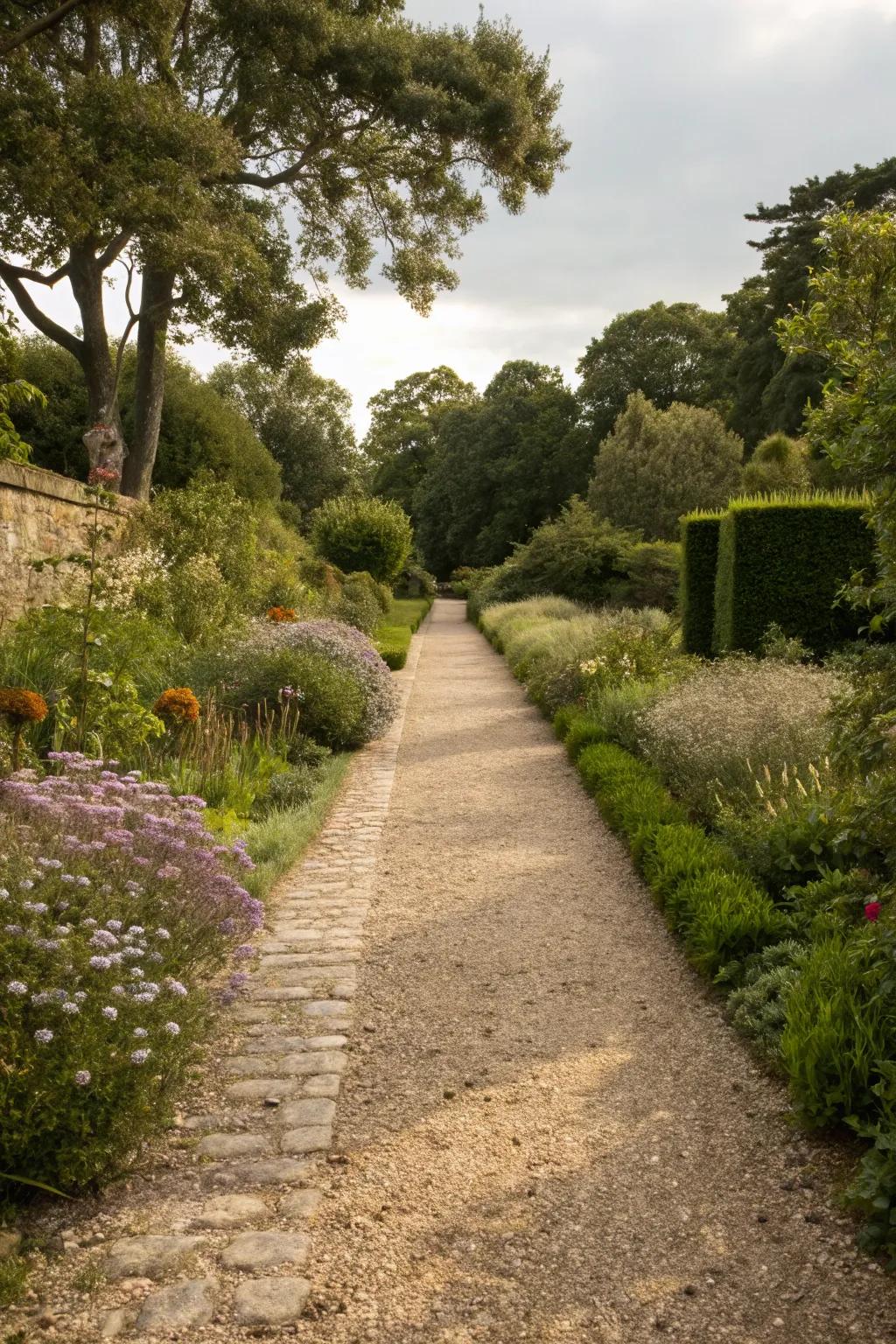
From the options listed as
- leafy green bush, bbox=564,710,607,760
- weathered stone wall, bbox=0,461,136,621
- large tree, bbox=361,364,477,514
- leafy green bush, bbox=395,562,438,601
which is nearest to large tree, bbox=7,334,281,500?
weathered stone wall, bbox=0,461,136,621

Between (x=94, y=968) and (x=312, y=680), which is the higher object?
(x=312, y=680)

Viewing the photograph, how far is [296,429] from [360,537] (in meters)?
14.1

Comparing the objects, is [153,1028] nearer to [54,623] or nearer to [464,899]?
[464,899]

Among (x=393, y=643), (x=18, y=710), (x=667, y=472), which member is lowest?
(x=393, y=643)

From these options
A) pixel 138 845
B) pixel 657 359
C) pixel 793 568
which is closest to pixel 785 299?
pixel 657 359

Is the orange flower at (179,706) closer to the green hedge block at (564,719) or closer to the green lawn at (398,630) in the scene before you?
the green hedge block at (564,719)

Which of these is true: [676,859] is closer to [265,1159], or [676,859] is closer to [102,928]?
[265,1159]

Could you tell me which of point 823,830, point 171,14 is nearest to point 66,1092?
point 823,830

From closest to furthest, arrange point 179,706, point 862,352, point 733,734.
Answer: point 862,352 → point 179,706 → point 733,734

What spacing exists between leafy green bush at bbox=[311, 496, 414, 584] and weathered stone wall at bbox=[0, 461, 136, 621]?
15.8 metres

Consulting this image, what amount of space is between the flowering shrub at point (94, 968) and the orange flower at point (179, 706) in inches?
99.0

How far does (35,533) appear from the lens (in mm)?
8055

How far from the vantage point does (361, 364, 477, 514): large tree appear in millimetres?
56438

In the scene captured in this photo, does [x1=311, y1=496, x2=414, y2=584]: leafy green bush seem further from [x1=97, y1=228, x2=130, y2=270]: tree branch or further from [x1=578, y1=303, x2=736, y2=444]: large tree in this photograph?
[x1=578, y1=303, x2=736, y2=444]: large tree
